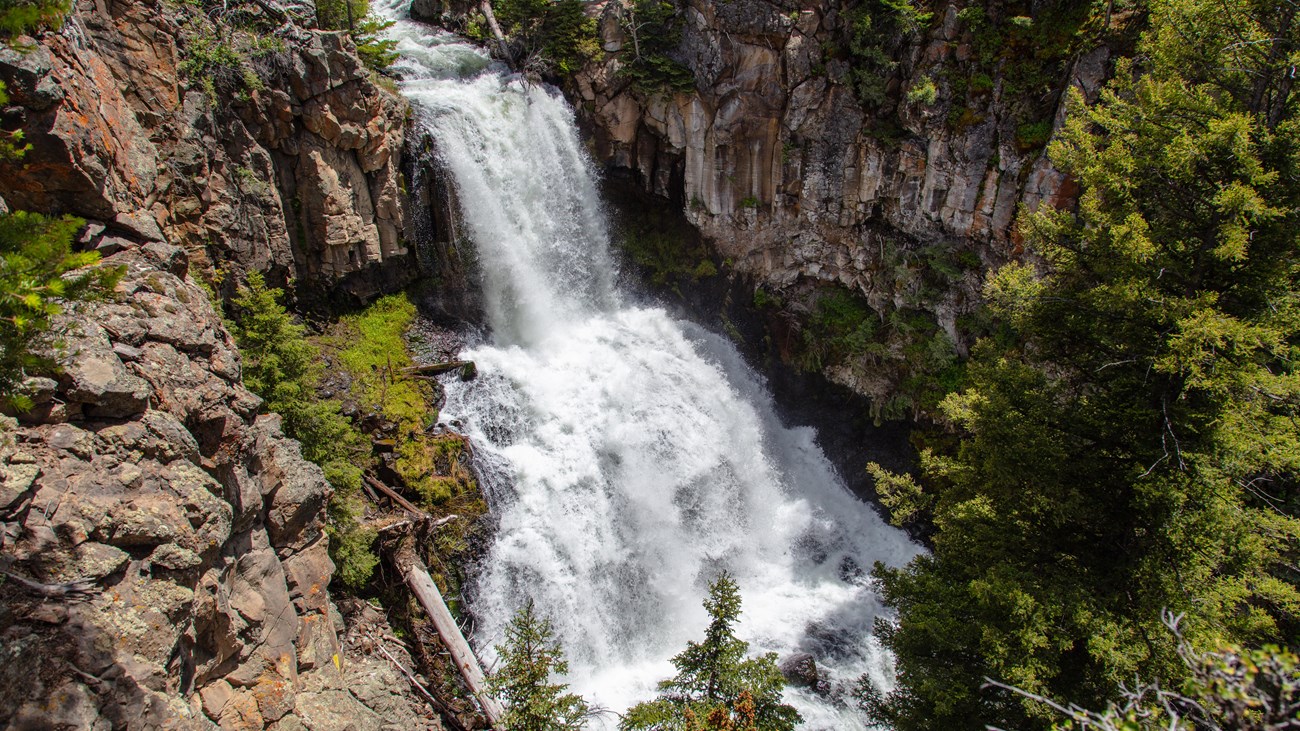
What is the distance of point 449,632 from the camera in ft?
45.9

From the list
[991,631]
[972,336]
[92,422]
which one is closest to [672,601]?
[991,631]

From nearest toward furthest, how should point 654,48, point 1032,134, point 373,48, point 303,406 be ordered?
point 303,406, point 1032,134, point 373,48, point 654,48

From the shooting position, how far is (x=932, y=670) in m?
11.1

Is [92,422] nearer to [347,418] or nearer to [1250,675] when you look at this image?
[347,418]

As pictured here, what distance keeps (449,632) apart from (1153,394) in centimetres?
1391

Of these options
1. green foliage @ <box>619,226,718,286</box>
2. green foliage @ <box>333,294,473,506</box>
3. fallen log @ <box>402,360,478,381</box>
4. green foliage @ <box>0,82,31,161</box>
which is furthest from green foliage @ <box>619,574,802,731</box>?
green foliage @ <box>619,226,718,286</box>

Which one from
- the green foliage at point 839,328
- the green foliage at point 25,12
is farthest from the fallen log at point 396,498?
the green foliage at point 839,328

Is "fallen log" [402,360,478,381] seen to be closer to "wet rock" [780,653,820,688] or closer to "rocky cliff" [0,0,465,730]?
"rocky cliff" [0,0,465,730]

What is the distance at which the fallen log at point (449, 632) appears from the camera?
43.1ft

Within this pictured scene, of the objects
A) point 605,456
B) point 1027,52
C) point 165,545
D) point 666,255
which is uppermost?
point 1027,52

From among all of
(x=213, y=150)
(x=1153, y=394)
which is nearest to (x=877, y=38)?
(x=1153, y=394)

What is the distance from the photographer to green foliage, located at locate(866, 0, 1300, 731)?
851 centimetres

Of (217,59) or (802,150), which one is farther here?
(802,150)

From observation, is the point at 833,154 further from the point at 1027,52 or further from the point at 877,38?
the point at 1027,52
